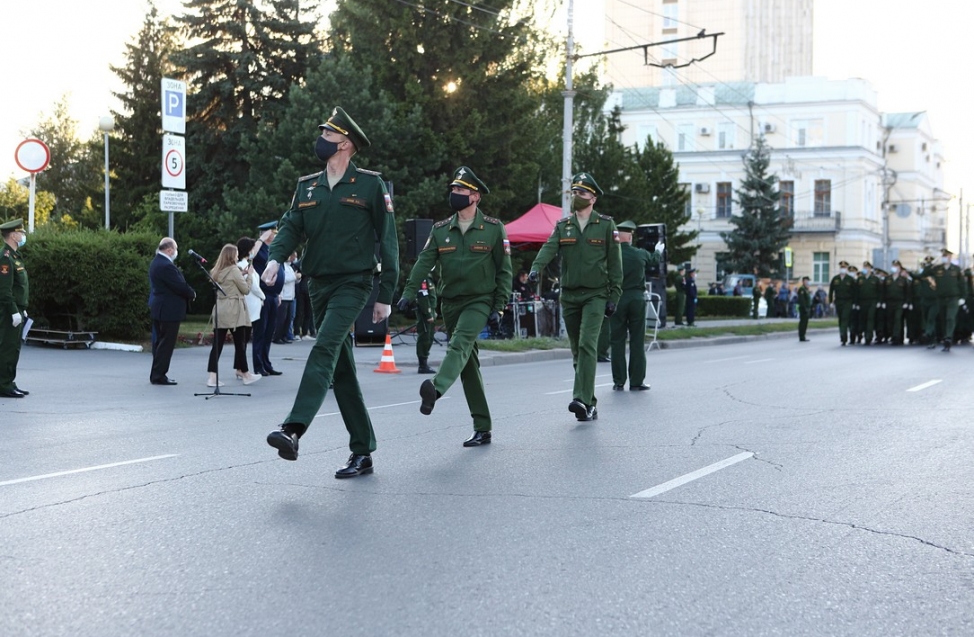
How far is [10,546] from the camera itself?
489cm

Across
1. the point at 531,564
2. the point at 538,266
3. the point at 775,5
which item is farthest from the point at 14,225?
the point at 775,5

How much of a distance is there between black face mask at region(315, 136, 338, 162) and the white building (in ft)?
200

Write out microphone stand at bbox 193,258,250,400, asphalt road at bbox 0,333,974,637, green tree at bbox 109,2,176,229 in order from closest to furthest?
1. asphalt road at bbox 0,333,974,637
2. microphone stand at bbox 193,258,250,400
3. green tree at bbox 109,2,176,229

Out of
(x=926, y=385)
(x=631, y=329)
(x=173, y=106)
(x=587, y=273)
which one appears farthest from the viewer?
(x=173, y=106)

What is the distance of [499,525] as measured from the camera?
211 inches

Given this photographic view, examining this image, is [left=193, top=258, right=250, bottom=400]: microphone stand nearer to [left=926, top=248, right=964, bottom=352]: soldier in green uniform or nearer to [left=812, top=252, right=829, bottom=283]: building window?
[left=926, top=248, right=964, bottom=352]: soldier in green uniform

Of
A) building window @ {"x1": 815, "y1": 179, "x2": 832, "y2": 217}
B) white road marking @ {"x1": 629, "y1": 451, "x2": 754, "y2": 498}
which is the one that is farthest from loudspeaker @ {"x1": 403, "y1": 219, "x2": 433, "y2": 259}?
building window @ {"x1": 815, "y1": 179, "x2": 832, "y2": 217}

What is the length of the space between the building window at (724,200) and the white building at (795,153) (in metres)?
0.06

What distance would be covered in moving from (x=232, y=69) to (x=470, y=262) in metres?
27.2

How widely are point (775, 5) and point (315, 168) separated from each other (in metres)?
93.9

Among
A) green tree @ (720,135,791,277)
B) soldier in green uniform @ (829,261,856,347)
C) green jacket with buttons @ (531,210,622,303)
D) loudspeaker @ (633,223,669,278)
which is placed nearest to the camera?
green jacket with buttons @ (531,210,622,303)

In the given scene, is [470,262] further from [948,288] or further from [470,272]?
[948,288]

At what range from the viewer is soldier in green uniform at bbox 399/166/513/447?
8078 millimetres

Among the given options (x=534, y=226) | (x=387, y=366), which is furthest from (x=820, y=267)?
(x=387, y=366)
